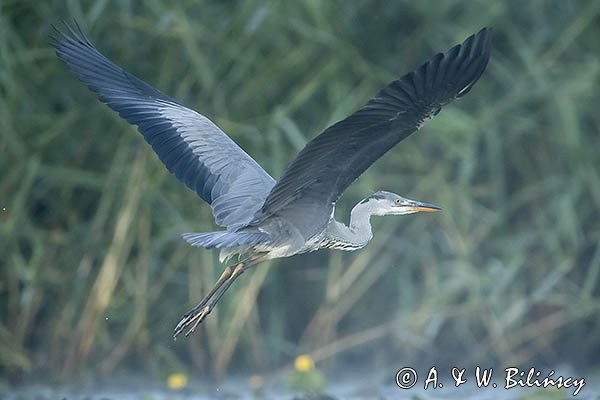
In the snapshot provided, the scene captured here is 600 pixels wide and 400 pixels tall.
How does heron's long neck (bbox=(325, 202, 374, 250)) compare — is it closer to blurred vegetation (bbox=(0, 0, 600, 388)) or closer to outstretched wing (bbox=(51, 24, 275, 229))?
outstretched wing (bbox=(51, 24, 275, 229))

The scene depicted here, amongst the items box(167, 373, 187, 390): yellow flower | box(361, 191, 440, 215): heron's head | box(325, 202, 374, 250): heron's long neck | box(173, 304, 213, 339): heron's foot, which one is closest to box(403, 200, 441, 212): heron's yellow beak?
box(361, 191, 440, 215): heron's head

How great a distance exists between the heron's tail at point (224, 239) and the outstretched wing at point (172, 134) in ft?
1.22

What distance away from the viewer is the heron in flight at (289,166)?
5047 mm

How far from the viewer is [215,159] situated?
20.3 ft

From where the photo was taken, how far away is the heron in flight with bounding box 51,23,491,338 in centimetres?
505

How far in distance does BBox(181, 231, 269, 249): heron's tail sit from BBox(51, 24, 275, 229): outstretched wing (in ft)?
1.22

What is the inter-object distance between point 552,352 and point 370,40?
1.76 metres

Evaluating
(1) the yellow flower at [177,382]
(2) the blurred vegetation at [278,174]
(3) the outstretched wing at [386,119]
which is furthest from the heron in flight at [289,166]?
(2) the blurred vegetation at [278,174]

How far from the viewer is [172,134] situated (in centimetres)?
624

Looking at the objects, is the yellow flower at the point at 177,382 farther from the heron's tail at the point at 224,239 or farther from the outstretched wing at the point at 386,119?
the outstretched wing at the point at 386,119

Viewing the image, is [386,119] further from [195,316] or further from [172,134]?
[172,134]

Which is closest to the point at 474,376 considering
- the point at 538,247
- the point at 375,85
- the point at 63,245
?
the point at 538,247

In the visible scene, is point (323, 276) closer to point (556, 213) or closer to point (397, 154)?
point (397, 154)

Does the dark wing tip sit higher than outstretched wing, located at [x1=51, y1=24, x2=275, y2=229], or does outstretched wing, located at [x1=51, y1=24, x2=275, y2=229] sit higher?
the dark wing tip
